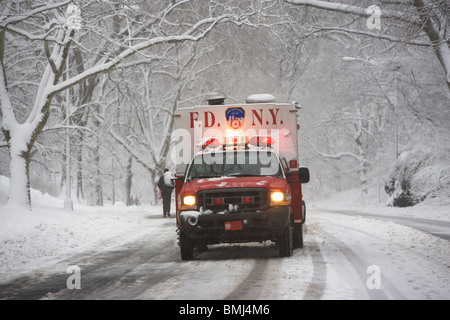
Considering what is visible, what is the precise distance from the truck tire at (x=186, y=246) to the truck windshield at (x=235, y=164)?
132 centimetres

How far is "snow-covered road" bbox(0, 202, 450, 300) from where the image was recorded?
26.8 ft

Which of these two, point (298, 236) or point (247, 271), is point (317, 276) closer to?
point (247, 271)

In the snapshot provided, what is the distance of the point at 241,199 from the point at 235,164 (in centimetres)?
137

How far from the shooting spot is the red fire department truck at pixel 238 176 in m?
11.3

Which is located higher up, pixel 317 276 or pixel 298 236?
pixel 298 236

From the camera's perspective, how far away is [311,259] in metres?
11.4

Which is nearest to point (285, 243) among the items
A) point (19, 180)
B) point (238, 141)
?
point (238, 141)

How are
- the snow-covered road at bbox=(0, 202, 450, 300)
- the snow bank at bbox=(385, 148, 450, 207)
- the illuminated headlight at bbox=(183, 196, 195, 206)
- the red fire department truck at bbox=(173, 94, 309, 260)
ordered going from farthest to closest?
the snow bank at bbox=(385, 148, 450, 207), the illuminated headlight at bbox=(183, 196, 195, 206), the red fire department truck at bbox=(173, 94, 309, 260), the snow-covered road at bbox=(0, 202, 450, 300)

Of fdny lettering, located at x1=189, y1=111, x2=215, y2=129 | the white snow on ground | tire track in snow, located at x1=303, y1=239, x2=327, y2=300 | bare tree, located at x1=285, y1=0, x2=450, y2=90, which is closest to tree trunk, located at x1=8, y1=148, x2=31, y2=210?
the white snow on ground

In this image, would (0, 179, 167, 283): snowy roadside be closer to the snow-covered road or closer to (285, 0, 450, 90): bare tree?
the snow-covered road

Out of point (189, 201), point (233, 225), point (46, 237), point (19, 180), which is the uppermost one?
point (19, 180)

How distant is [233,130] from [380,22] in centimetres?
1023

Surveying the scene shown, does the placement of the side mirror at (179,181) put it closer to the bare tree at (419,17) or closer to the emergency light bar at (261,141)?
the emergency light bar at (261,141)

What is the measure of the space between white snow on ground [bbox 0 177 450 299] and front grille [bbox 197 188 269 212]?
39.2 inches
